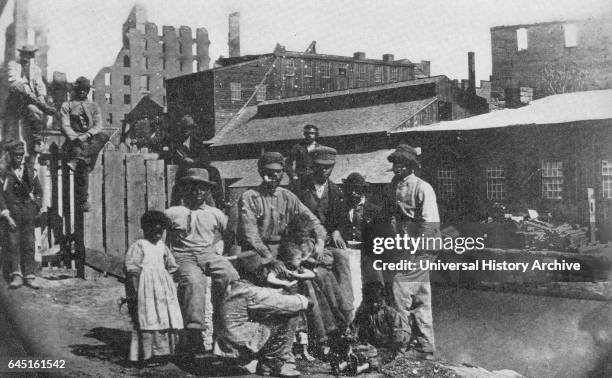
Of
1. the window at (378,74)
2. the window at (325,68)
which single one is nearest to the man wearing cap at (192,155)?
the window at (325,68)

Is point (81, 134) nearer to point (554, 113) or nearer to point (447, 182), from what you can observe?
point (447, 182)

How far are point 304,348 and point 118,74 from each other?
3722mm

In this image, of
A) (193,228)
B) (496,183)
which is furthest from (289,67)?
(193,228)

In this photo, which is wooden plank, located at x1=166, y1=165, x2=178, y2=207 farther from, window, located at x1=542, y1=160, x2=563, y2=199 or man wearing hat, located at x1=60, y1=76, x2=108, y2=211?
window, located at x1=542, y1=160, x2=563, y2=199

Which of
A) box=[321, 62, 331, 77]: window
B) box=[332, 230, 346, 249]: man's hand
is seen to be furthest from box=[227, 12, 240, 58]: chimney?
box=[321, 62, 331, 77]: window

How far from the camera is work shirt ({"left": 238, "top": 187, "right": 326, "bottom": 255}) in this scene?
14.0 ft

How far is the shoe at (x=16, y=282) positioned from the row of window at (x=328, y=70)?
9.02 m

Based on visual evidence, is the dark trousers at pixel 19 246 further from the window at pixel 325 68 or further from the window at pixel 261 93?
the window at pixel 325 68

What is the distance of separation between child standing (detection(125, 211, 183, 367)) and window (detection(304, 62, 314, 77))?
9815 millimetres

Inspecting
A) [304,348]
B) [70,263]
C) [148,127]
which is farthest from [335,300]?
[148,127]

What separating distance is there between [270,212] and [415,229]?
121cm

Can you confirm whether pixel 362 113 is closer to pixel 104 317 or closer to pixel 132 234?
pixel 132 234

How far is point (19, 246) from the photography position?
4.52 m

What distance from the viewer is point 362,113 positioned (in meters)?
10.9
